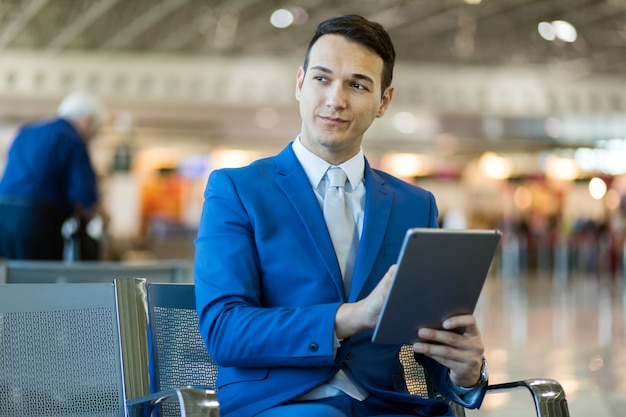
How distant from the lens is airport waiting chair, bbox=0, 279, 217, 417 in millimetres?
1834

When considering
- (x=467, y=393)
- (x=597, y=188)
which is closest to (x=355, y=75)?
(x=467, y=393)

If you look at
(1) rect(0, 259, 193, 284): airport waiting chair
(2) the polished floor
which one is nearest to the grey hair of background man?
(1) rect(0, 259, 193, 284): airport waiting chair

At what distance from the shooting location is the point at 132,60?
20578 mm

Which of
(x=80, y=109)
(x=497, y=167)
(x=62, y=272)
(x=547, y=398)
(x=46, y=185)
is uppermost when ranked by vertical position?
(x=497, y=167)

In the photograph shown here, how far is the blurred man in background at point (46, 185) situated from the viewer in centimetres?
492

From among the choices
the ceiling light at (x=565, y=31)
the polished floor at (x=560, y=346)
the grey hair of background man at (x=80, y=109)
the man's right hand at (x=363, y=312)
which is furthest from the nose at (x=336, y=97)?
the ceiling light at (x=565, y=31)

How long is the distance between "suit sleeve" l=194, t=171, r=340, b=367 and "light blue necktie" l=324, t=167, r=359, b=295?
110 mm

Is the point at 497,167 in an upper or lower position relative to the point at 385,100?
upper

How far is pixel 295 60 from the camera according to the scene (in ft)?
68.9

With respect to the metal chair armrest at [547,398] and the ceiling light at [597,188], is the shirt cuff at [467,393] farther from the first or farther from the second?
the ceiling light at [597,188]

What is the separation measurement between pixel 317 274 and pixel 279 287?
0.08m

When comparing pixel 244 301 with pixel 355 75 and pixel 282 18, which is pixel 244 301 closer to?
pixel 355 75

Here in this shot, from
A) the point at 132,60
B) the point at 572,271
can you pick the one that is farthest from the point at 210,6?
the point at 572,271

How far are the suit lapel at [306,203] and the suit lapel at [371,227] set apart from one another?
0.12 feet
